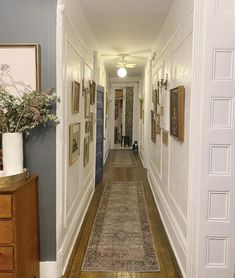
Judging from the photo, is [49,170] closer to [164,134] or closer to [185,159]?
[185,159]

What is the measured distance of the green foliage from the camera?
7.19 feet

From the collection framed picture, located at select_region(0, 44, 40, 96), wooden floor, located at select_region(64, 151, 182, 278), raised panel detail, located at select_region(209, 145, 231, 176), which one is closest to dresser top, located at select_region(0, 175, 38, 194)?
framed picture, located at select_region(0, 44, 40, 96)

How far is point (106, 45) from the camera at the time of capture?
5996 millimetres

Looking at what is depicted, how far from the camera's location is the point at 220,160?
2.33 metres

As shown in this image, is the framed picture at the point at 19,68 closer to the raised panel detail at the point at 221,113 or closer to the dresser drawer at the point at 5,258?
the dresser drawer at the point at 5,258

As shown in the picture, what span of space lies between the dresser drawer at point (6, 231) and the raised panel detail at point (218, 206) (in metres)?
1.51

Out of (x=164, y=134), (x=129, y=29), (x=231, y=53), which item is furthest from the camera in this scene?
(x=129, y=29)

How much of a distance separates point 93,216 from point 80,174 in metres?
0.80

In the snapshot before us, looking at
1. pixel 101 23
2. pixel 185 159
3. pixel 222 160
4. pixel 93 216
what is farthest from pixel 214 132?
pixel 101 23

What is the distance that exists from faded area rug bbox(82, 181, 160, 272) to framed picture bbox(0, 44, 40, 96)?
1.79m

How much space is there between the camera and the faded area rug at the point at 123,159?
8.56m

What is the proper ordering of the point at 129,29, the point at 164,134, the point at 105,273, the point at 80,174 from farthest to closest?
the point at 129,29, the point at 164,134, the point at 80,174, the point at 105,273

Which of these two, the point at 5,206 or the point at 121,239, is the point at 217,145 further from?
the point at 121,239

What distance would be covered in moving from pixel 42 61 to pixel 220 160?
66.2 inches
